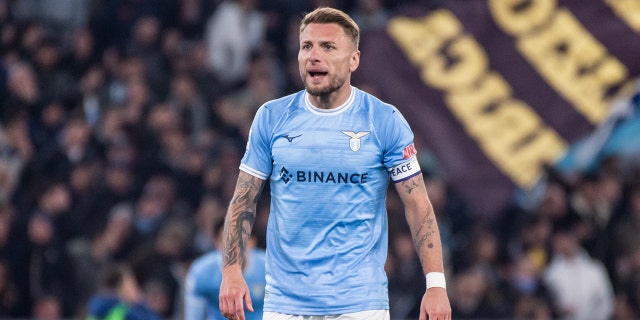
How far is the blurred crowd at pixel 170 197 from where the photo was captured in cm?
1229

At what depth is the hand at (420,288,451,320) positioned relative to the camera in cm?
573

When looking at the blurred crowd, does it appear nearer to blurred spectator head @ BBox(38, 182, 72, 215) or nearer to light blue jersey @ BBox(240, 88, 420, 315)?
blurred spectator head @ BBox(38, 182, 72, 215)

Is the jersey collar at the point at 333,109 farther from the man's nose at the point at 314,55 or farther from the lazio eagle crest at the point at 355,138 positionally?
the man's nose at the point at 314,55

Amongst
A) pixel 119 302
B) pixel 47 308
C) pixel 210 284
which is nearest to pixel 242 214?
pixel 210 284

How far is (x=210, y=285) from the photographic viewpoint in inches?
332

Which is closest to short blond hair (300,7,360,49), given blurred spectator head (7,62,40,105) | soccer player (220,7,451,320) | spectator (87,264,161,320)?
soccer player (220,7,451,320)

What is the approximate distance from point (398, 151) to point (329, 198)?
39 centimetres

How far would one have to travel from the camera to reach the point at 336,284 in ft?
19.4

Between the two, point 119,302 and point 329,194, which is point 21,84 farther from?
point 329,194

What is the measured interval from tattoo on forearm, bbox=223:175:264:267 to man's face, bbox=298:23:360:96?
531 millimetres

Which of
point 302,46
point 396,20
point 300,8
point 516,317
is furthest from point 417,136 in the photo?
point 302,46

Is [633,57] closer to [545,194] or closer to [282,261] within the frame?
[545,194]

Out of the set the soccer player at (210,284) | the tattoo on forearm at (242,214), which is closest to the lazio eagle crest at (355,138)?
the tattoo on forearm at (242,214)

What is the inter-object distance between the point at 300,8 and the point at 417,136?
131 inches
